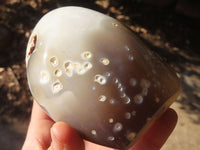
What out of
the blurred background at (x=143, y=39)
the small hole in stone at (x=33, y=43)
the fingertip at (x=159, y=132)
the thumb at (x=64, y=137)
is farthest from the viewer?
the blurred background at (x=143, y=39)

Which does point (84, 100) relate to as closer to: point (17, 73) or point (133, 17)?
point (17, 73)

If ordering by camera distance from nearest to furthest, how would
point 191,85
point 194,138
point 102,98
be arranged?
point 102,98 → point 194,138 → point 191,85

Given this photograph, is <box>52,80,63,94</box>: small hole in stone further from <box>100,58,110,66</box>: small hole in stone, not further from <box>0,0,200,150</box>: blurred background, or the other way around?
<box>0,0,200,150</box>: blurred background

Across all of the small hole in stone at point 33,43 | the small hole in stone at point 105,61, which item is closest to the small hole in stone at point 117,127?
the small hole in stone at point 105,61

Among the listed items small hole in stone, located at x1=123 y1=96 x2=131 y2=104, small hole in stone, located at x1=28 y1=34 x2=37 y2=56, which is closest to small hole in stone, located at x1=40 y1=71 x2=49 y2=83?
small hole in stone, located at x1=28 y1=34 x2=37 y2=56

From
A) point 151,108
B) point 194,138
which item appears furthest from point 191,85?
point 151,108

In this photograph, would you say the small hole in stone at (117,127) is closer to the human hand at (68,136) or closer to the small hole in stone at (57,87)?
the human hand at (68,136)
